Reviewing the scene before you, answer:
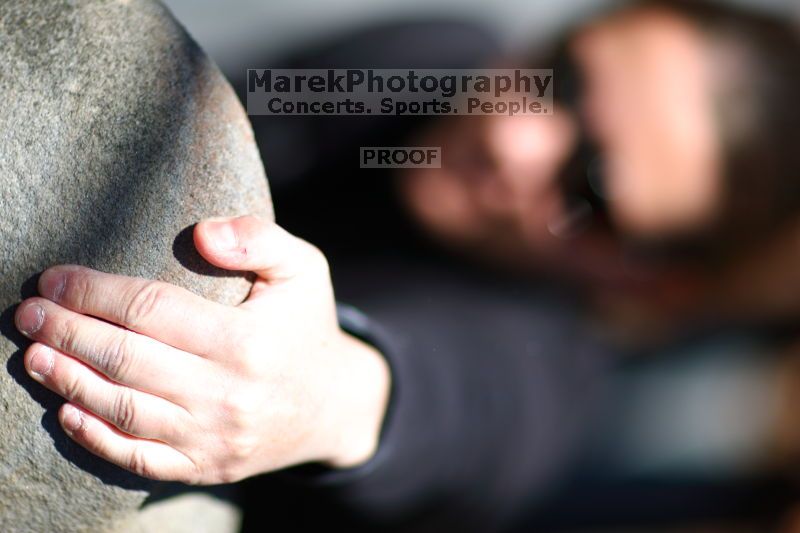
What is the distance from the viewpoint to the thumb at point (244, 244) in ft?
1.95

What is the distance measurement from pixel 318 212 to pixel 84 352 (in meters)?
0.64

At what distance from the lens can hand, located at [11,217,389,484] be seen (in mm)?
568

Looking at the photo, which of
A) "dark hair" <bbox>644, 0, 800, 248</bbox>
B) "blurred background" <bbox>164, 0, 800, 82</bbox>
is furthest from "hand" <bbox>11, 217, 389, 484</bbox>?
"blurred background" <bbox>164, 0, 800, 82</bbox>

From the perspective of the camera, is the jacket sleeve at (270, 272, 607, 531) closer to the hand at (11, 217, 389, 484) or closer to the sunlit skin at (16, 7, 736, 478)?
the sunlit skin at (16, 7, 736, 478)

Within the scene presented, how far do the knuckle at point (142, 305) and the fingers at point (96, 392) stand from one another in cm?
5

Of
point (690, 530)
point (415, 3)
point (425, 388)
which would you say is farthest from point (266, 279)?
point (690, 530)

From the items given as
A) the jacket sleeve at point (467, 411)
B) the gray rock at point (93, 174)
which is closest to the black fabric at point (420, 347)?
the jacket sleeve at point (467, 411)

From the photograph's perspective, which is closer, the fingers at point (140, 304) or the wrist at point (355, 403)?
the fingers at point (140, 304)

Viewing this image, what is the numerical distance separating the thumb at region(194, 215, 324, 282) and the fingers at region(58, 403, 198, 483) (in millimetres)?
160

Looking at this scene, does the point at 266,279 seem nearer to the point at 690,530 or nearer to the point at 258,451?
the point at 258,451

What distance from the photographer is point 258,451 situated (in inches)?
25.1

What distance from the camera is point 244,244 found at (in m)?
0.60

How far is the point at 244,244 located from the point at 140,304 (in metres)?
0.09

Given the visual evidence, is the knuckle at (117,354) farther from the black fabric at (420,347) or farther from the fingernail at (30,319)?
the black fabric at (420,347)
